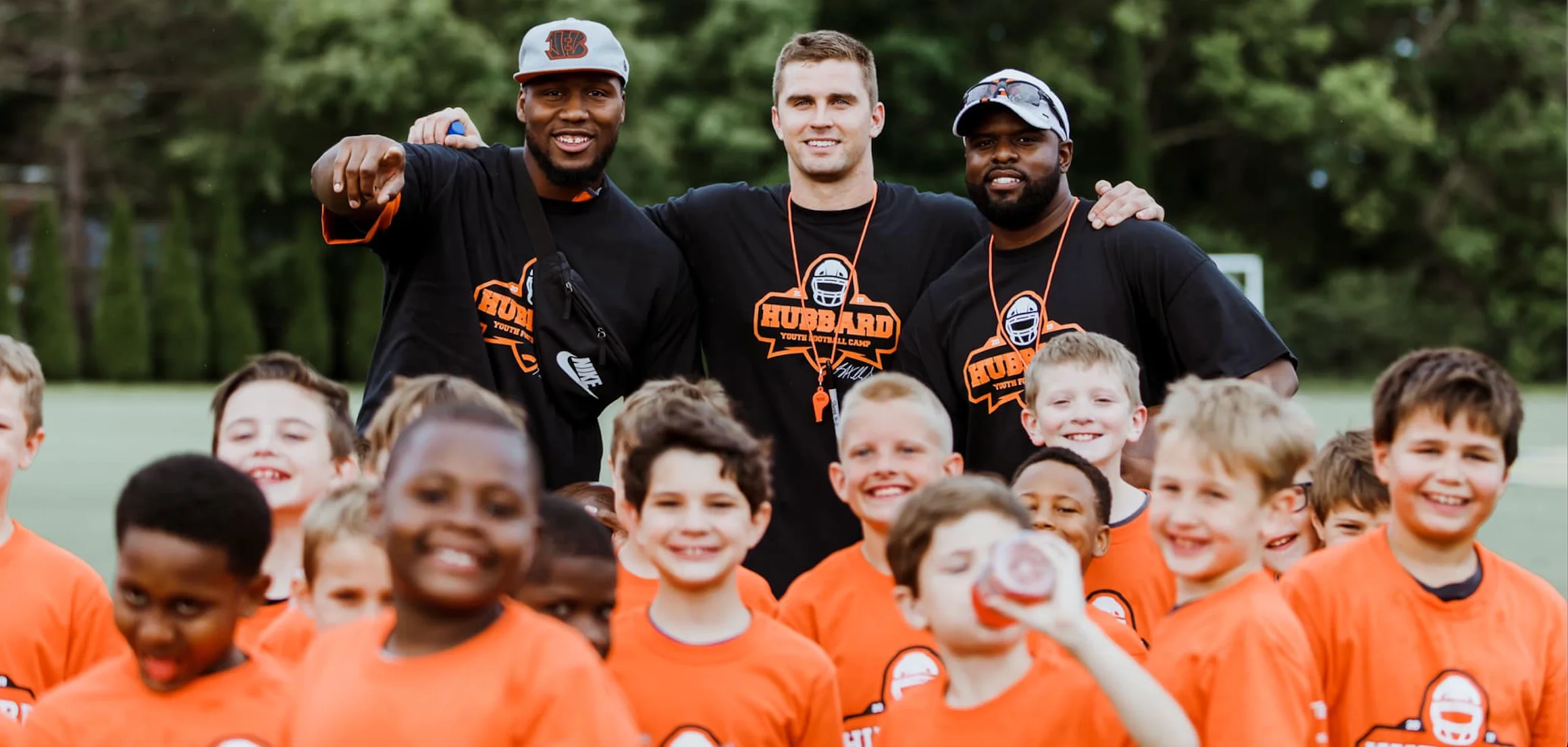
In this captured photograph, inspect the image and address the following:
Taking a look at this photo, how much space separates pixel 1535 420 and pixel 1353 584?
77.6 feet

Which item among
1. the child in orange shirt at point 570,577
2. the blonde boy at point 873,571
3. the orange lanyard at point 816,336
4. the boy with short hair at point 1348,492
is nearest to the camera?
the child in orange shirt at point 570,577

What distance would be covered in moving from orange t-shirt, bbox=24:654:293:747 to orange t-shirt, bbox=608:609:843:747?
0.80 metres

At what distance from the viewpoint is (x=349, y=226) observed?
5.52 metres

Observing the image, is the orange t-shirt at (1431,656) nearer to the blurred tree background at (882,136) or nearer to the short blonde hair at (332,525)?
the short blonde hair at (332,525)

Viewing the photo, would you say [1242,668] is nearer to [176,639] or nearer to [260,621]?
[176,639]

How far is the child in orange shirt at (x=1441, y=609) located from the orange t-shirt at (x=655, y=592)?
52.5 inches

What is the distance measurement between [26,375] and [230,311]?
3298 centimetres

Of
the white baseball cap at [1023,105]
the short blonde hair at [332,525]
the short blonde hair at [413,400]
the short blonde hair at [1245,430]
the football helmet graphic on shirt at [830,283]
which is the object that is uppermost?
the white baseball cap at [1023,105]

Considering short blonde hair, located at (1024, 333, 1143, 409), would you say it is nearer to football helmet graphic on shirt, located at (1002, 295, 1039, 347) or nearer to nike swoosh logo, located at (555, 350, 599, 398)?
football helmet graphic on shirt, located at (1002, 295, 1039, 347)

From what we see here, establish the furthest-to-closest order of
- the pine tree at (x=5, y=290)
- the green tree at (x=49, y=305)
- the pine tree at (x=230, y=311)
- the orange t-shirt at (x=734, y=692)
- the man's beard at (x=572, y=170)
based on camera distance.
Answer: the pine tree at (x=230, y=311), the green tree at (x=49, y=305), the pine tree at (x=5, y=290), the man's beard at (x=572, y=170), the orange t-shirt at (x=734, y=692)

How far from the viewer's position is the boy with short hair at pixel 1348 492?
5.12m

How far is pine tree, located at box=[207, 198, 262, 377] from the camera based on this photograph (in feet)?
117

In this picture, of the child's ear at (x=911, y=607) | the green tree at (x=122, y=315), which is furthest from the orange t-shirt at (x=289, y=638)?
the green tree at (x=122, y=315)

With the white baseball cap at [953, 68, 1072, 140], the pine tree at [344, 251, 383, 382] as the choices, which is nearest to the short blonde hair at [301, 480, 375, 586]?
the white baseball cap at [953, 68, 1072, 140]
